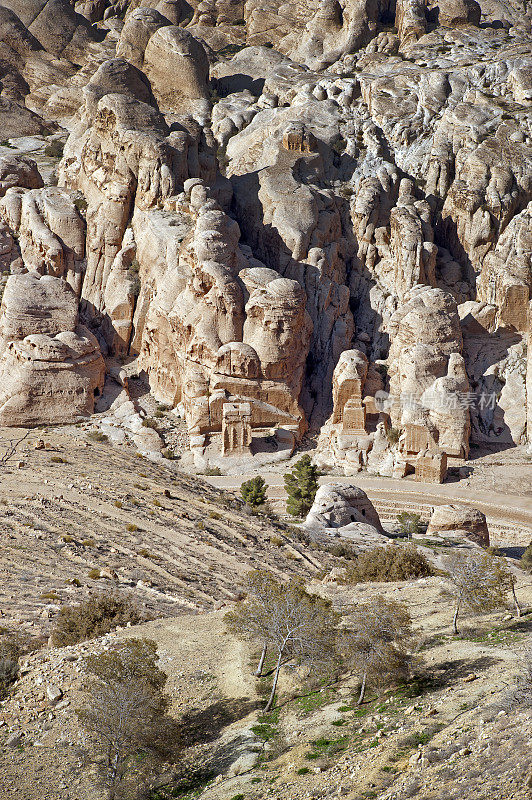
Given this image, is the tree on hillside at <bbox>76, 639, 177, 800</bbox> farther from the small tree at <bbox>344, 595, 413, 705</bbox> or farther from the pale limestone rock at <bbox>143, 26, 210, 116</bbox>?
the pale limestone rock at <bbox>143, 26, 210, 116</bbox>

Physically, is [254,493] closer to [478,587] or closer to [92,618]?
[92,618]

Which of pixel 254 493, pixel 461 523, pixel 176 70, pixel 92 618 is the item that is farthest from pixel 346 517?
pixel 176 70

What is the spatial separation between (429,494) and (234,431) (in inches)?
429

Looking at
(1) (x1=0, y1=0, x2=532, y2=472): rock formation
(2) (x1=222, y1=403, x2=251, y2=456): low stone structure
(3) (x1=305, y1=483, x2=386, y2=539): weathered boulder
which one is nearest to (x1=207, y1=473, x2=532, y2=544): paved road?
(1) (x1=0, y1=0, x2=532, y2=472): rock formation

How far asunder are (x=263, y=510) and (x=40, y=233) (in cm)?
2736

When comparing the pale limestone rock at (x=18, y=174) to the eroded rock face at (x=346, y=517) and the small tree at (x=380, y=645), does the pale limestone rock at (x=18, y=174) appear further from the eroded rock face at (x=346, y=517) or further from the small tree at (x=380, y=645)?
the small tree at (x=380, y=645)

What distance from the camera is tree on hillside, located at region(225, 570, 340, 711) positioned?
1786 cm

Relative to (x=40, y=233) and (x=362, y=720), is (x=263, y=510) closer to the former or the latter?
(x=362, y=720)

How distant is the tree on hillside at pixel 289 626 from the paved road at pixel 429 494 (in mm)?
22826

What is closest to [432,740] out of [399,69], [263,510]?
[263,510]

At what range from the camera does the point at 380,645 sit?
1709cm

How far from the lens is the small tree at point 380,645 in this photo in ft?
55.6

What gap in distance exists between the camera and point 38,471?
3609 centimetres

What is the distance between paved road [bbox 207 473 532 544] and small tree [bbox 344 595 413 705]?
2387 centimetres
